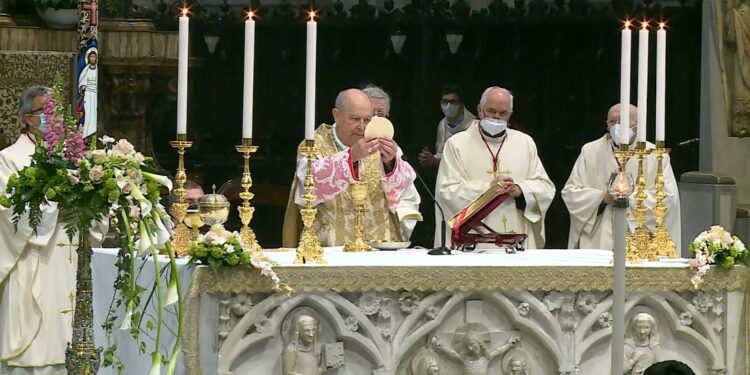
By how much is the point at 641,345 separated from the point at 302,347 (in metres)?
1.33

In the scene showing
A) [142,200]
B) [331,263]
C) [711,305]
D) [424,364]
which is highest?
[142,200]

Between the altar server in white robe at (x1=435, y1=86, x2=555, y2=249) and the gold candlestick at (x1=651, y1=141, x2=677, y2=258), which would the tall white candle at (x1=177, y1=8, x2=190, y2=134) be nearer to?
the gold candlestick at (x1=651, y1=141, x2=677, y2=258)

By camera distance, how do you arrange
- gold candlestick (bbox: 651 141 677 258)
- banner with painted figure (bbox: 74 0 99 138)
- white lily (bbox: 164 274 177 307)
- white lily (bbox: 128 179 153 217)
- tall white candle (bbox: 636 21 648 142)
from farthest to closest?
banner with painted figure (bbox: 74 0 99 138), gold candlestick (bbox: 651 141 677 258), tall white candle (bbox: 636 21 648 142), white lily (bbox: 164 274 177 307), white lily (bbox: 128 179 153 217)

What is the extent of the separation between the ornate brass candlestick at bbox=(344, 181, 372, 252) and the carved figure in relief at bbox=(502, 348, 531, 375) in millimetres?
807

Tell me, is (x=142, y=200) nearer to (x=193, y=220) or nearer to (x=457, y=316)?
(x=193, y=220)

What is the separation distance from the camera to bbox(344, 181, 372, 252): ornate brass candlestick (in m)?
7.15

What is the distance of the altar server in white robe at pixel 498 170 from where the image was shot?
8.38 metres

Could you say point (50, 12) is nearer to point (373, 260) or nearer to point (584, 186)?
point (584, 186)

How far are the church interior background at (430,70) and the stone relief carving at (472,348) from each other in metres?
5.29

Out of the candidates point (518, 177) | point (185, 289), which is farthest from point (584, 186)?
point (185, 289)

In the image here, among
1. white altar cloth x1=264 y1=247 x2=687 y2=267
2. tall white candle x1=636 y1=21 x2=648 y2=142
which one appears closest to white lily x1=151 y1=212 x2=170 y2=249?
white altar cloth x1=264 y1=247 x2=687 y2=267

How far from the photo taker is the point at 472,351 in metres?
6.77

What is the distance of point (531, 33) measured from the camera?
40.5 ft

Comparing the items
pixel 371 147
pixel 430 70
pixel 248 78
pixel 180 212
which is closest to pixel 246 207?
pixel 180 212
